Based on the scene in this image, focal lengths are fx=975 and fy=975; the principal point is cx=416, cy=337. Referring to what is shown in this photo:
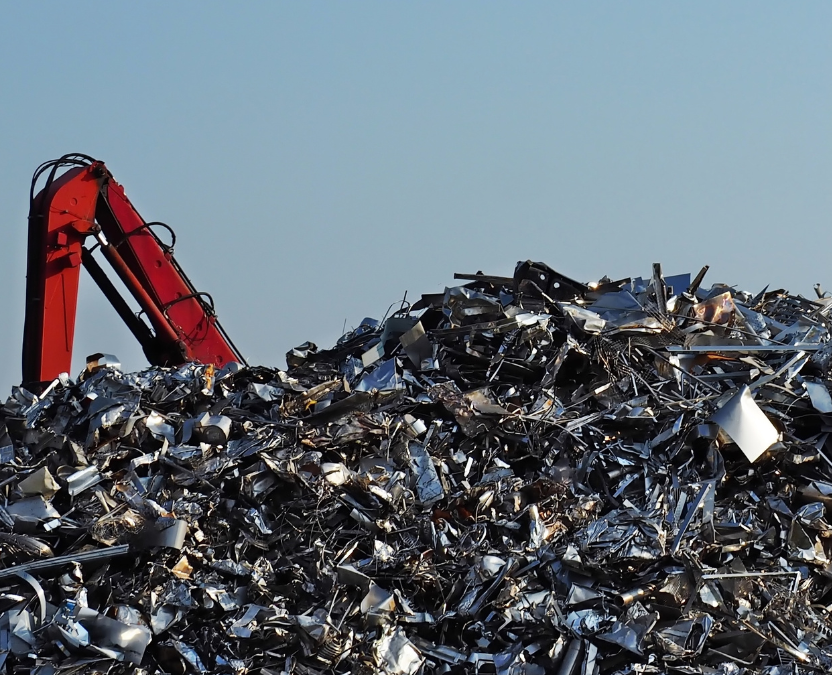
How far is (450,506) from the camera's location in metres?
4.79

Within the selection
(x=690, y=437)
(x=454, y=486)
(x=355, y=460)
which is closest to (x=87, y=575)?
(x=355, y=460)

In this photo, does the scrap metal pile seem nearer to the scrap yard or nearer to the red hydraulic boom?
the scrap yard

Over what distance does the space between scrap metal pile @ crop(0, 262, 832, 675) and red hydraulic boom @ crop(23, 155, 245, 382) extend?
1.07 m

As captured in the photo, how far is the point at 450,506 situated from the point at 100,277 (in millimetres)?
3970

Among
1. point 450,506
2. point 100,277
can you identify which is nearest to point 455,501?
point 450,506

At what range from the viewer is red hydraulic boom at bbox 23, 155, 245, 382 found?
7.02m

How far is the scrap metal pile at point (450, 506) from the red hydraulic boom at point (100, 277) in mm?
1074

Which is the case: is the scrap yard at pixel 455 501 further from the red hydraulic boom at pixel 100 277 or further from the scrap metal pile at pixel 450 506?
the red hydraulic boom at pixel 100 277

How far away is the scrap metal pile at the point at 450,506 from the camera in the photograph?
4.21m

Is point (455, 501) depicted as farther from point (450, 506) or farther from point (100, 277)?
point (100, 277)

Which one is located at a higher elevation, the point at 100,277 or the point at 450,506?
the point at 100,277

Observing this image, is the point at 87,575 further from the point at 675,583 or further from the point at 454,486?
the point at 675,583

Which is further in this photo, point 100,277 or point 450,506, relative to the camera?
point 100,277

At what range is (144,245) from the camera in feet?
25.3
